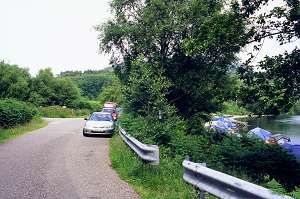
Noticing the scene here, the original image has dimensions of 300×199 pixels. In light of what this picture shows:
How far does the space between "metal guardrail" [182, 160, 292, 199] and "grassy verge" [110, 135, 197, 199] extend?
0.71 metres

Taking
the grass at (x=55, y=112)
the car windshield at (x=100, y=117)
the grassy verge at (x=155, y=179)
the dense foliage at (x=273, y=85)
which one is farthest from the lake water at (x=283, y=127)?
the grassy verge at (x=155, y=179)

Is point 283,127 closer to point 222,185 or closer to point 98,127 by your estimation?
point 98,127

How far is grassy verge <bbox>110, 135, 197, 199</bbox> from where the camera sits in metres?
7.62

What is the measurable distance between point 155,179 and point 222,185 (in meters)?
3.41

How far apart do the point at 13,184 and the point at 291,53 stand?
12.3m

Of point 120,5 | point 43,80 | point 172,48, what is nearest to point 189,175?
point 172,48

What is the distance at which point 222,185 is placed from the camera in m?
5.59

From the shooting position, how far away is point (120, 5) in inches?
1435

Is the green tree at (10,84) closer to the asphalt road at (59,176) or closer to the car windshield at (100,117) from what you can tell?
the car windshield at (100,117)

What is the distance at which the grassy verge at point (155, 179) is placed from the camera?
7619mm

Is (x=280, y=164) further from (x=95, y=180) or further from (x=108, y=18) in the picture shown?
(x=108, y=18)

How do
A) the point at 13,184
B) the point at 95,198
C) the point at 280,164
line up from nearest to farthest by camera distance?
the point at 95,198 → the point at 13,184 → the point at 280,164

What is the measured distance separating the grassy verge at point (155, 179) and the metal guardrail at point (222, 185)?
0.71 meters

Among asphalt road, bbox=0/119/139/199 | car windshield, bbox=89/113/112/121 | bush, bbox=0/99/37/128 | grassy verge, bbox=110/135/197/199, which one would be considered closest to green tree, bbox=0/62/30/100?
bush, bbox=0/99/37/128
